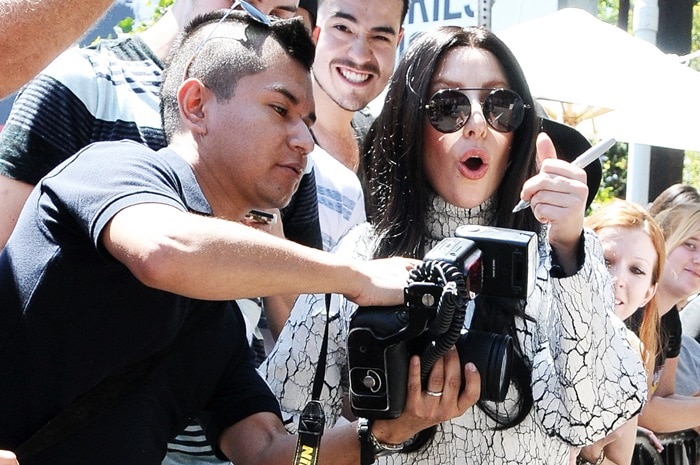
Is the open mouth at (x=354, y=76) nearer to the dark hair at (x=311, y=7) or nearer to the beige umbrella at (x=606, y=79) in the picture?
the dark hair at (x=311, y=7)

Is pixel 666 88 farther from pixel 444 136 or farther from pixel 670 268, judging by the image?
pixel 444 136

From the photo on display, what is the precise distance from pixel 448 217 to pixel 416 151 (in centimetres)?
19

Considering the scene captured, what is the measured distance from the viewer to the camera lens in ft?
7.70

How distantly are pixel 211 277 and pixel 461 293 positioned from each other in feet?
1.63

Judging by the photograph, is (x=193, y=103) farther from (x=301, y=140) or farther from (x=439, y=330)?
(x=439, y=330)

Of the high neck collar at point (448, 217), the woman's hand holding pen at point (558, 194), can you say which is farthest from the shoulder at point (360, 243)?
the woman's hand holding pen at point (558, 194)

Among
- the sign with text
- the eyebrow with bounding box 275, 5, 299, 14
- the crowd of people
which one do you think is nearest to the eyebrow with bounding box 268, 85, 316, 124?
the crowd of people

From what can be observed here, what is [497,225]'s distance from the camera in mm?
2826

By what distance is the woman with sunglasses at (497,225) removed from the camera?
8.38ft

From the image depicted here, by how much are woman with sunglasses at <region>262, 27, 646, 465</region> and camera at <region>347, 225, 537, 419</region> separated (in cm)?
11

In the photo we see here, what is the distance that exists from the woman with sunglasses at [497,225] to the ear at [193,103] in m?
0.52

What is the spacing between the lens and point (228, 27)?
8.89 ft

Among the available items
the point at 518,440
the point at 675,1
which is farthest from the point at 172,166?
the point at 675,1

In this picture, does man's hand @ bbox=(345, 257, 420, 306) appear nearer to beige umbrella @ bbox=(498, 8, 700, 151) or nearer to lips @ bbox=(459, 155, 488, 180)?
lips @ bbox=(459, 155, 488, 180)
